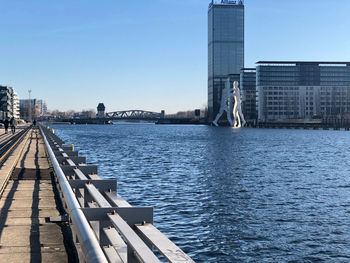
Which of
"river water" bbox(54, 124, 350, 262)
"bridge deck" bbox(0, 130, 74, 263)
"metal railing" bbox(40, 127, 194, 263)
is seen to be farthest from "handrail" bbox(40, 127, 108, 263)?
"river water" bbox(54, 124, 350, 262)

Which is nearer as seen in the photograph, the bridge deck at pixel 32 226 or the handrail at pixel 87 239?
the handrail at pixel 87 239

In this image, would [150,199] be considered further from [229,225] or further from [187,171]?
[187,171]

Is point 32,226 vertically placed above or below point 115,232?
below

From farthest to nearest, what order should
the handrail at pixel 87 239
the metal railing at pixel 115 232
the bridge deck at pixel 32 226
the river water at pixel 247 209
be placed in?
the river water at pixel 247 209
the bridge deck at pixel 32 226
the metal railing at pixel 115 232
the handrail at pixel 87 239

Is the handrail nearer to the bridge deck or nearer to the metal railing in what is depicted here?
the metal railing

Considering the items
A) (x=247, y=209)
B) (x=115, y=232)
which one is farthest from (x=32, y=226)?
(x=247, y=209)

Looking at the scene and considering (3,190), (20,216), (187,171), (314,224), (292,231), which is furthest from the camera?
(187,171)

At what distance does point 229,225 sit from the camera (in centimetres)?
2061

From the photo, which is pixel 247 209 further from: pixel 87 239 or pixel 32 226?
pixel 87 239

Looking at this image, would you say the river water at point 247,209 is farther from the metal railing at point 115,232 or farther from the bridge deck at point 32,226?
the metal railing at point 115,232

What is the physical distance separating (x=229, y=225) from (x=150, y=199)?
739 centimetres

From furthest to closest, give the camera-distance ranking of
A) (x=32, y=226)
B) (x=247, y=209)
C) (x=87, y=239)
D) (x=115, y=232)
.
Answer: (x=247, y=209), (x=32, y=226), (x=115, y=232), (x=87, y=239)

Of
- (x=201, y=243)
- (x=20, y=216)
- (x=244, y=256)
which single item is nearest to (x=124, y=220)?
(x=20, y=216)

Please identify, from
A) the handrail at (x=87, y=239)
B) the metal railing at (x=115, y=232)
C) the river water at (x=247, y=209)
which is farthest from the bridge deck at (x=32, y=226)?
the river water at (x=247, y=209)
